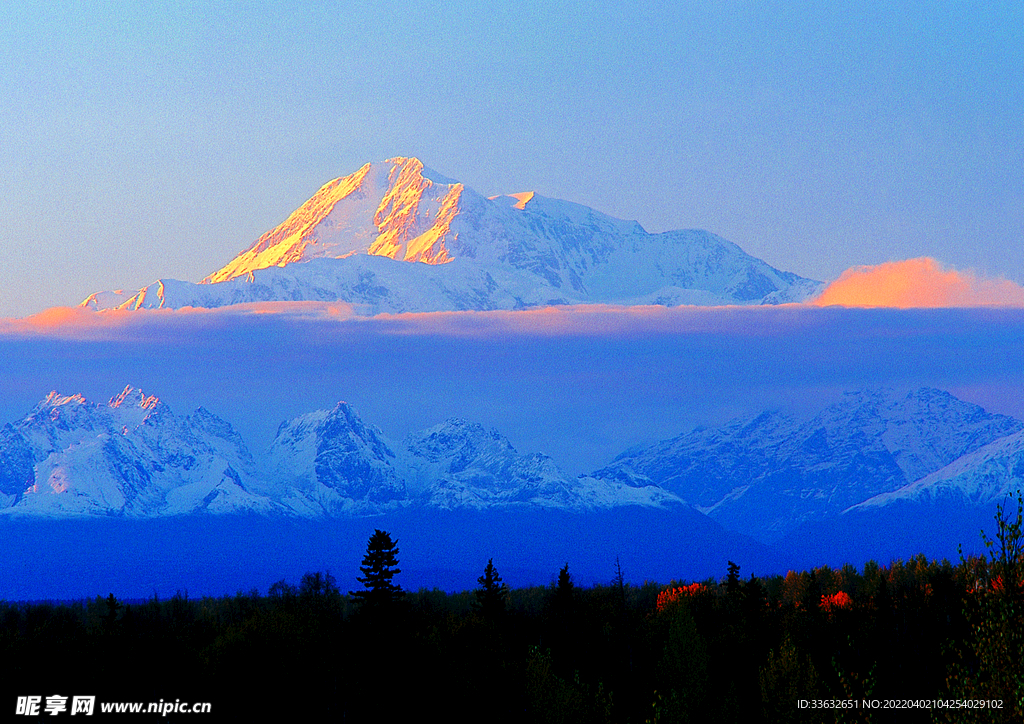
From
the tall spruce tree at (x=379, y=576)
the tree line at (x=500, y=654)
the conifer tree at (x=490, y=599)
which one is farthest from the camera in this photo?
the conifer tree at (x=490, y=599)

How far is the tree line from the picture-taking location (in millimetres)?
90062

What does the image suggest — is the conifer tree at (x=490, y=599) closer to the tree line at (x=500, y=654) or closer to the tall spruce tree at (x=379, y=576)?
the tree line at (x=500, y=654)

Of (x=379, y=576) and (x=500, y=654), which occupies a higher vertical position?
(x=379, y=576)

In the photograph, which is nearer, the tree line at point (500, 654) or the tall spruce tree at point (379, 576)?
the tree line at point (500, 654)

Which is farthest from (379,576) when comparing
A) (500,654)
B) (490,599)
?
(490,599)

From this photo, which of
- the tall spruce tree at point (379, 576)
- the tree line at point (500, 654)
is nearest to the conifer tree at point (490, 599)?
the tree line at point (500, 654)

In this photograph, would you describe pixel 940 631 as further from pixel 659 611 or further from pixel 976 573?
pixel 976 573

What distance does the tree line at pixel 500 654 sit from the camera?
9006cm

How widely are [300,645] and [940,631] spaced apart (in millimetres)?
57462

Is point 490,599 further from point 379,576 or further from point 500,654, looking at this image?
point 379,576

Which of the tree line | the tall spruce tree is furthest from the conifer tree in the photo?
the tall spruce tree

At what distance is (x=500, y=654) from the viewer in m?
104

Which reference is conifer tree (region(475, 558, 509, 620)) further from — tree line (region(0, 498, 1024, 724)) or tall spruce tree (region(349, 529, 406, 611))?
tall spruce tree (region(349, 529, 406, 611))

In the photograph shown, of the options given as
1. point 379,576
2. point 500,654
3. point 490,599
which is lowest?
point 500,654
